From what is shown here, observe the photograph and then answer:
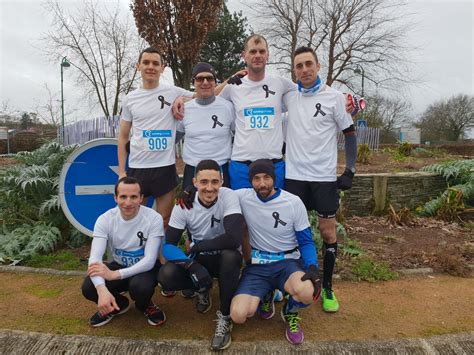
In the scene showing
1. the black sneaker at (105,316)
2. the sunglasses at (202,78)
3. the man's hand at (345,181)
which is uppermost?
the sunglasses at (202,78)

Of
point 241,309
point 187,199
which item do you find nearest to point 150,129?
point 187,199

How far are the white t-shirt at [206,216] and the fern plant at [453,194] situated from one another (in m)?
5.28

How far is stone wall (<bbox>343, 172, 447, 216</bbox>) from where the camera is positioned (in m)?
7.14

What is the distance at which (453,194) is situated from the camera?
6836 millimetres

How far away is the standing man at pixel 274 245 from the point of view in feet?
9.81

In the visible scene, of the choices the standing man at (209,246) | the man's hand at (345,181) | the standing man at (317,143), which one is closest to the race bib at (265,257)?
the standing man at (209,246)

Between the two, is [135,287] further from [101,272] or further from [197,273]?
[197,273]

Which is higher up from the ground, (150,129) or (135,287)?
(150,129)

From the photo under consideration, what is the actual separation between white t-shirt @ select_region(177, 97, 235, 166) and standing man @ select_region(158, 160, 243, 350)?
18.4 inches

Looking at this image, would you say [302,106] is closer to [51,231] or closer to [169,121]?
[169,121]

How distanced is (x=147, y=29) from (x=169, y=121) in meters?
9.65

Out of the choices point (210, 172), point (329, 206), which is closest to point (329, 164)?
point (329, 206)

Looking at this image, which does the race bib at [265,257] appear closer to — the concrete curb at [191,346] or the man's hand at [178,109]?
the concrete curb at [191,346]

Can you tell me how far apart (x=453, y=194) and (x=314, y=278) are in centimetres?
524
